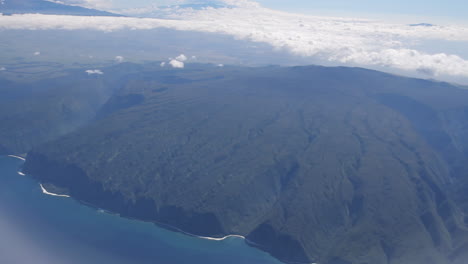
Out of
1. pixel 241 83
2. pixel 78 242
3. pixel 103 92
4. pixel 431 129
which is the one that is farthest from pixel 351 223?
pixel 103 92

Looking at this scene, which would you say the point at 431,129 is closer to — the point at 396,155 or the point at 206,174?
the point at 396,155

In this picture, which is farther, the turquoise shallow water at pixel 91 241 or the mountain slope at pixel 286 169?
the mountain slope at pixel 286 169

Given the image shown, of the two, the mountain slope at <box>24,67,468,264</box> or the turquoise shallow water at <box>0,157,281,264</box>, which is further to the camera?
the mountain slope at <box>24,67,468,264</box>

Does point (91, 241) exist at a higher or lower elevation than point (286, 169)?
lower
